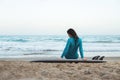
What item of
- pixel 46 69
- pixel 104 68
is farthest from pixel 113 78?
pixel 46 69

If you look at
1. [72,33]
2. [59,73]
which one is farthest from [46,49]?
[59,73]

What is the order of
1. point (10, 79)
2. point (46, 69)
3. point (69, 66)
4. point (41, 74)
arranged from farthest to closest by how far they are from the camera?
1. point (69, 66)
2. point (46, 69)
3. point (41, 74)
4. point (10, 79)

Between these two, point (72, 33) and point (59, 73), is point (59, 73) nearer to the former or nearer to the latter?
point (59, 73)

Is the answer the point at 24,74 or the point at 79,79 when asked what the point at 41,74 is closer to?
the point at 24,74

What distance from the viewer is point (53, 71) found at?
727 cm

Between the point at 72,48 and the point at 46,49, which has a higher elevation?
the point at 72,48

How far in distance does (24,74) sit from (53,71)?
2.38ft

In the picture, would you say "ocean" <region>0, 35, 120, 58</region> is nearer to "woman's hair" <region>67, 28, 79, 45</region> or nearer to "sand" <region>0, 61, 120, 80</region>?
"woman's hair" <region>67, 28, 79, 45</region>

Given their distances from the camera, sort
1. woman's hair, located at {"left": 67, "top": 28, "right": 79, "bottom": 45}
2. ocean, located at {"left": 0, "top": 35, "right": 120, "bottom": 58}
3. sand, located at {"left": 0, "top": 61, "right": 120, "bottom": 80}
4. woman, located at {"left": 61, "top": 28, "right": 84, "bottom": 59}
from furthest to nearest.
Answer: ocean, located at {"left": 0, "top": 35, "right": 120, "bottom": 58}, woman, located at {"left": 61, "top": 28, "right": 84, "bottom": 59}, woman's hair, located at {"left": 67, "top": 28, "right": 79, "bottom": 45}, sand, located at {"left": 0, "top": 61, "right": 120, "bottom": 80}

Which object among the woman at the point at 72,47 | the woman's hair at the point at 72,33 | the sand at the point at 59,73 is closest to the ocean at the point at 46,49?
the woman at the point at 72,47

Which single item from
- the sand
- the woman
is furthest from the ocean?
the sand

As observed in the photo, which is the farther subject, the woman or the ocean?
the ocean

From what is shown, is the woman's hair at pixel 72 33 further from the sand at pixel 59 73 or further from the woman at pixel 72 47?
the sand at pixel 59 73

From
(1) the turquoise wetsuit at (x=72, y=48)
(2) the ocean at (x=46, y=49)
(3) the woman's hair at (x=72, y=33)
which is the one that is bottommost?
(2) the ocean at (x=46, y=49)
